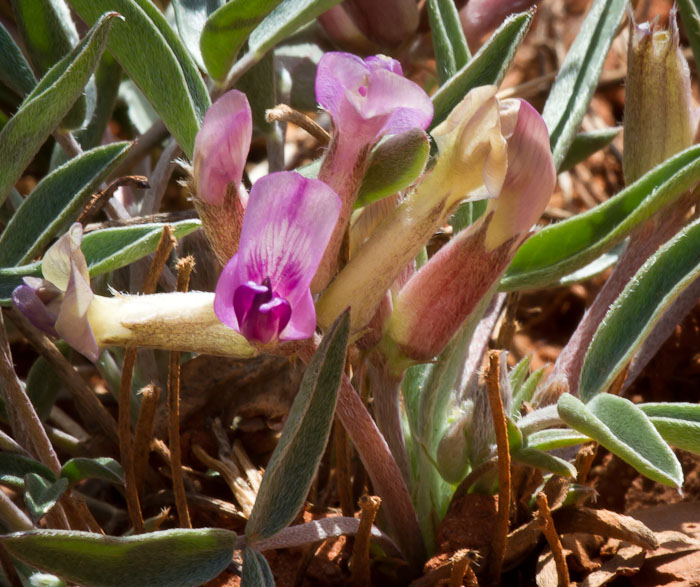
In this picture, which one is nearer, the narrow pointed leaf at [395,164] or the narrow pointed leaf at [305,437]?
the narrow pointed leaf at [305,437]

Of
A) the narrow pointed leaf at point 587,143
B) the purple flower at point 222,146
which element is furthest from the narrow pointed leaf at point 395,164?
the narrow pointed leaf at point 587,143

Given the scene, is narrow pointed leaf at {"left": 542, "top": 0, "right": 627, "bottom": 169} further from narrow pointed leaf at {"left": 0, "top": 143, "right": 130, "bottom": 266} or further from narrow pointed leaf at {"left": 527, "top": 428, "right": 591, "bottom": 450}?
narrow pointed leaf at {"left": 0, "top": 143, "right": 130, "bottom": 266}

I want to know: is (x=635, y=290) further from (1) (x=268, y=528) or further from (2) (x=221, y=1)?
(2) (x=221, y=1)

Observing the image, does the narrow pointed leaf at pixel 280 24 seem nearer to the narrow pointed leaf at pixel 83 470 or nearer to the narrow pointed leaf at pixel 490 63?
the narrow pointed leaf at pixel 490 63

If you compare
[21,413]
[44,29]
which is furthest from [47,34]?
[21,413]

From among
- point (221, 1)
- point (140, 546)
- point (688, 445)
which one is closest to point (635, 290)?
point (688, 445)

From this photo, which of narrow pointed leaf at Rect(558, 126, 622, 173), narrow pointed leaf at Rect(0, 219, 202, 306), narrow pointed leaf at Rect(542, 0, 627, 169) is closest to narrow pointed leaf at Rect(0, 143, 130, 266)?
narrow pointed leaf at Rect(0, 219, 202, 306)
